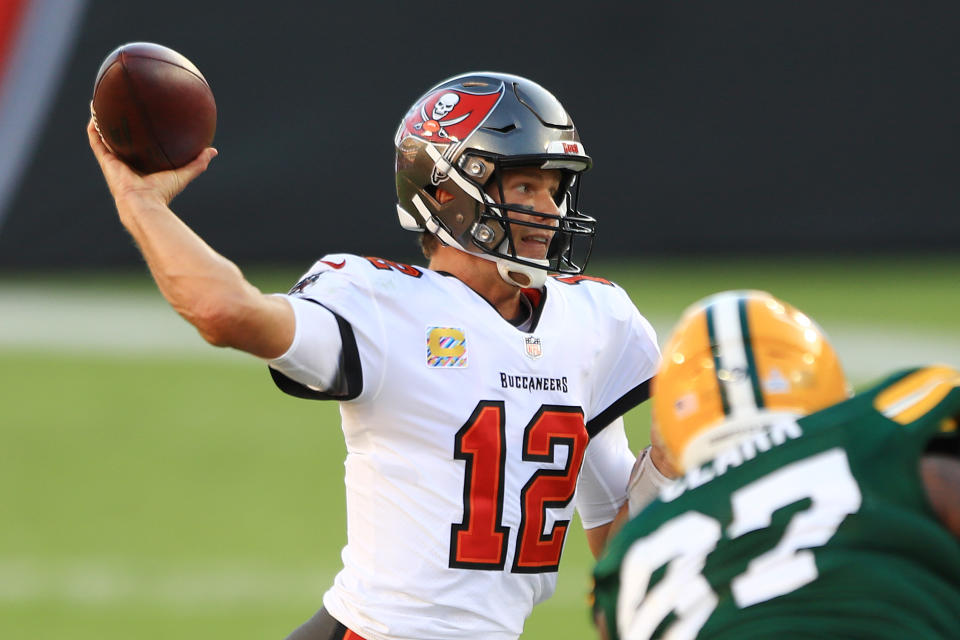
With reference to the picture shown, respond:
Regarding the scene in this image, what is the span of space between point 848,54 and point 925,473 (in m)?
8.07

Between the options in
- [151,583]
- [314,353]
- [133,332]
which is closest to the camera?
[314,353]

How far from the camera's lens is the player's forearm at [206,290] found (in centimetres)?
264

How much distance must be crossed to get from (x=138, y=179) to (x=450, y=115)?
86 centimetres

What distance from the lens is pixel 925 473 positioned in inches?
76.5

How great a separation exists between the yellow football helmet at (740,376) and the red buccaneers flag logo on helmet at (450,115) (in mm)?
1294

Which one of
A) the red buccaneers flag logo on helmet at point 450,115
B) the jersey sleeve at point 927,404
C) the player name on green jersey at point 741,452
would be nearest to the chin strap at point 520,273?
the red buccaneers flag logo on helmet at point 450,115

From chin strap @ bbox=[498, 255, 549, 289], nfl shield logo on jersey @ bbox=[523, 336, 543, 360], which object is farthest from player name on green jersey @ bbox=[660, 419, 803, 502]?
chin strap @ bbox=[498, 255, 549, 289]

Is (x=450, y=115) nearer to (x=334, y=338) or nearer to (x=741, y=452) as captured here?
(x=334, y=338)

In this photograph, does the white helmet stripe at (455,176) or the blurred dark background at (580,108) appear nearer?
the white helmet stripe at (455,176)

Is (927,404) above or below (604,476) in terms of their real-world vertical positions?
above

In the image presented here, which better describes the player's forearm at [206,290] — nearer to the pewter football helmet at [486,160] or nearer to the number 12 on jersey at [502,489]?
the number 12 on jersey at [502,489]

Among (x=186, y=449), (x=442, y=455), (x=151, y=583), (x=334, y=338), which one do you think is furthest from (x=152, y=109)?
(x=186, y=449)

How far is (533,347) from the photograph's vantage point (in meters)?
3.16

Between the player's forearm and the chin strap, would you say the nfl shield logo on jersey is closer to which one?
the chin strap
